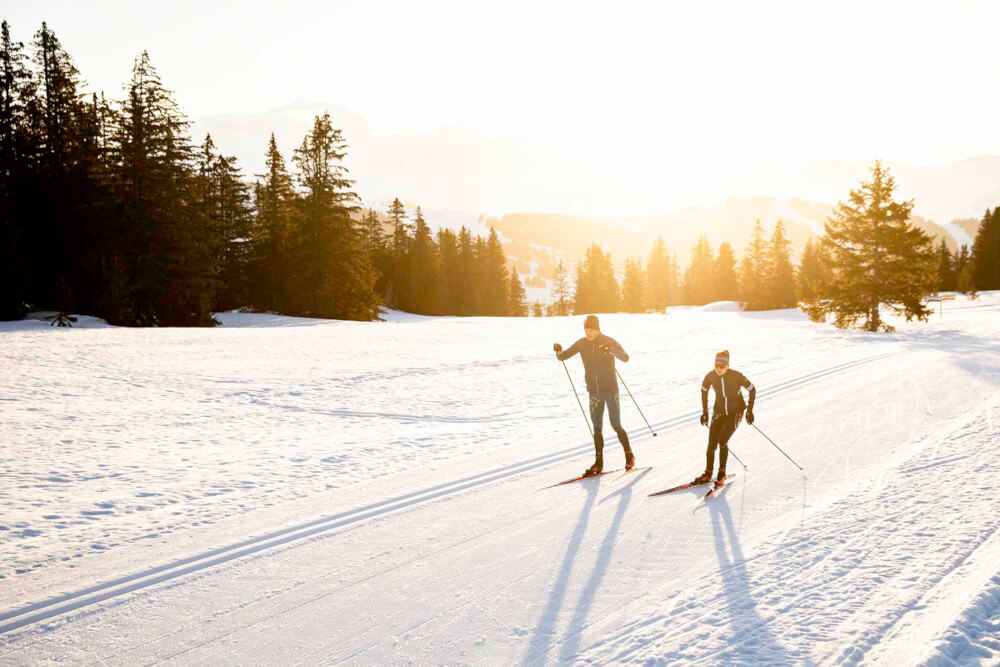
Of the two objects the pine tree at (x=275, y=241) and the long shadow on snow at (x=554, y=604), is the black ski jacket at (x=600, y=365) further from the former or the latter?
the pine tree at (x=275, y=241)

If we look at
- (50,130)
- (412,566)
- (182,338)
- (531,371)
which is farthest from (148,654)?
(50,130)

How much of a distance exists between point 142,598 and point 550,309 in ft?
354

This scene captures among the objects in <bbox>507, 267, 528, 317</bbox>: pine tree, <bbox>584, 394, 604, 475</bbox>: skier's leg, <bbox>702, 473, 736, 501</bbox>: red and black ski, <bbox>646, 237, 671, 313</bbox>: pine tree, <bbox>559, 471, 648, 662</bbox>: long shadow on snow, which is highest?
<bbox>646, 237, 671, 313</bbox>: pine tree

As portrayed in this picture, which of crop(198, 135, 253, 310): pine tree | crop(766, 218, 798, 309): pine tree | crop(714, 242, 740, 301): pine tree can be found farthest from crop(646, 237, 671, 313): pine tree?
crop(198, 135, 253, 310): pine tree

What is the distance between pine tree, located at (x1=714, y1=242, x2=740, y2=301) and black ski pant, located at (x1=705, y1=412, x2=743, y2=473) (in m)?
86.0

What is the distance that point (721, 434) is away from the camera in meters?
7.75

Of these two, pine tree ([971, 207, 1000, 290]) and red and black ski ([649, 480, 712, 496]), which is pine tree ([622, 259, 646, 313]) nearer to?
pine tree ([971, 207, 1000, 290])

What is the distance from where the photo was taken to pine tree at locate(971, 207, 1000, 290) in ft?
272

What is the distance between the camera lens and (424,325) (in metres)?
33.6

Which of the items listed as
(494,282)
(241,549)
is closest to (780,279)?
(494,282)

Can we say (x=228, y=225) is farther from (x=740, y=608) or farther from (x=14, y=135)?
(x=740, y=608)

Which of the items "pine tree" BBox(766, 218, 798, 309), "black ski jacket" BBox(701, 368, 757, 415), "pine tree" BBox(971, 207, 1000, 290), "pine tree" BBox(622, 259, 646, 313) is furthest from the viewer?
"pine tree" BBox(971, 207, 1000, 290)

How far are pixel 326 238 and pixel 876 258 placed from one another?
36589 millimetres

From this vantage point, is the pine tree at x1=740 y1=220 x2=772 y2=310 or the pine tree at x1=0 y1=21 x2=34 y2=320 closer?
the pine tree at x1=0 y1=21 x2=34 y2=320
